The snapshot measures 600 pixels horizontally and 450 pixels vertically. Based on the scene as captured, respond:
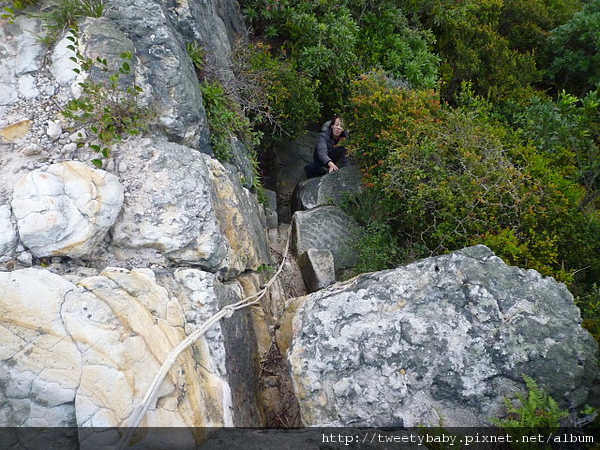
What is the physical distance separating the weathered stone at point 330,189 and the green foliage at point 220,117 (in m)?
1.58

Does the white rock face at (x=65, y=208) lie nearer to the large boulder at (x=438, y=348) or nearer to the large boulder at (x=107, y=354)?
the large boulder at (x=107, y=354)

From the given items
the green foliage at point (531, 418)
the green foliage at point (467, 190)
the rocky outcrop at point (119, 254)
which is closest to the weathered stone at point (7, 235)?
the rocky outcrop at point (119, 254)

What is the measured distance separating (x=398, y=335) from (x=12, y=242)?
2.83 meters

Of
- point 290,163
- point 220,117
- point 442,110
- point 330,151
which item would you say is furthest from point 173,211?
point 290,163

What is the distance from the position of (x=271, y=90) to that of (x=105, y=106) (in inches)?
114

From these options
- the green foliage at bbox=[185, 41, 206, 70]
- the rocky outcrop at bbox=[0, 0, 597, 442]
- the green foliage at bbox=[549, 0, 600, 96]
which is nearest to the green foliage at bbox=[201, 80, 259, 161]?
the green foliage at bbox=[185, 41, 206, 70]

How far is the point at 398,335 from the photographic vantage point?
3.10m

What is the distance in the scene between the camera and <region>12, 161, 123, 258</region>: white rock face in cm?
271

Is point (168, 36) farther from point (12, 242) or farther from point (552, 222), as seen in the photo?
point (552, 222)

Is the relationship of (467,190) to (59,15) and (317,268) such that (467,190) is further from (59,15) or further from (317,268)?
(59,15)

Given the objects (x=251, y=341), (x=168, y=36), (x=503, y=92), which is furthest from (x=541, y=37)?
(x=251, y=341)

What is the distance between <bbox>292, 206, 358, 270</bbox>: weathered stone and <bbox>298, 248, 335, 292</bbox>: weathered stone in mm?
220

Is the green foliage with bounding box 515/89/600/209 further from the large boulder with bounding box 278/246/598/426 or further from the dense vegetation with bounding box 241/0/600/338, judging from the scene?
the large boulder with bounding box 278/246/598/426

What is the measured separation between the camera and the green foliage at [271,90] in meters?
5.38
